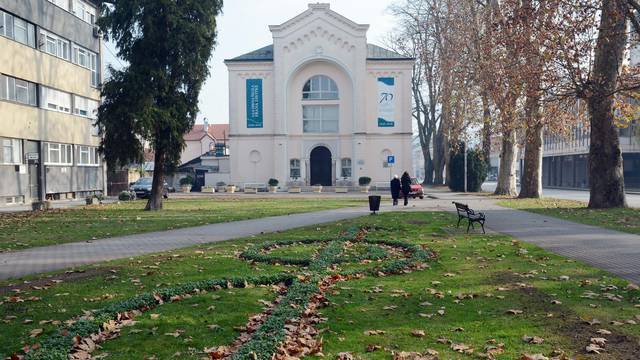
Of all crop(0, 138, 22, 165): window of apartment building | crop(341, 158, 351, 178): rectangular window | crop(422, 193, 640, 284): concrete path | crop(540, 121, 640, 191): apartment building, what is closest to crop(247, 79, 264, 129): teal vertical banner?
crop(341, 158, 351, 178): rectangular window

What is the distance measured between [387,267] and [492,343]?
14.5ft

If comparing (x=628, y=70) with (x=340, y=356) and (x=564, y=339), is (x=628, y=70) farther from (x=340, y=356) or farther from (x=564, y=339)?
(x=340, y=356)

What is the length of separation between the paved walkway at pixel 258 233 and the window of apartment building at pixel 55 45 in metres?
22.5

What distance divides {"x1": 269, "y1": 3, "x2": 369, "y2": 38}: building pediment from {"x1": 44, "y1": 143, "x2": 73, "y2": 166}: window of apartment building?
26.8 meters

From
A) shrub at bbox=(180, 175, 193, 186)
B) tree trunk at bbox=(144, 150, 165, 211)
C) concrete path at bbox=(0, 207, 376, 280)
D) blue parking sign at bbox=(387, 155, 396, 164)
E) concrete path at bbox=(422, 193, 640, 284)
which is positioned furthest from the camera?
shrub at bbox=(180, 175, 193, 186)

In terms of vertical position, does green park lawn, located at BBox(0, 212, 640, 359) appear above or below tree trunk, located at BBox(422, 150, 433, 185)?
below

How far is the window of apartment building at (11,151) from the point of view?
32.1 m

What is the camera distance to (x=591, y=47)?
67.2 feet

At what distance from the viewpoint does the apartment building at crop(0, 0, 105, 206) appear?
32438 millimetres

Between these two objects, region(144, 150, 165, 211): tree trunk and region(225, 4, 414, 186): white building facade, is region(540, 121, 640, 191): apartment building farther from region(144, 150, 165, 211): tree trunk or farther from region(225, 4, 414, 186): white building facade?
region(144, 150, 165, 211): tree trunk

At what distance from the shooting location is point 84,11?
42594mm

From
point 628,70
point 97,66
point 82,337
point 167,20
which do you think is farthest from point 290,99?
point 82,337

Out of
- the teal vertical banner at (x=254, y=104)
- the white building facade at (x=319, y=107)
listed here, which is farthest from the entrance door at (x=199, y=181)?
the teal vertical banner at (x=254, y=104)

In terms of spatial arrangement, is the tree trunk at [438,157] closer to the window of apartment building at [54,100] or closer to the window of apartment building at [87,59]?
the window of apartment building at [87,59]
